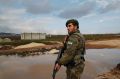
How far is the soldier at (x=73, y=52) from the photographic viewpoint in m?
5.88

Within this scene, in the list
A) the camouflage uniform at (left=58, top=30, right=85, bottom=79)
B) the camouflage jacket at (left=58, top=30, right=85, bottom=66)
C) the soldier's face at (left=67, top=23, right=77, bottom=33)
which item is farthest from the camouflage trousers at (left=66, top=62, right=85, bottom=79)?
the soldier's face at (left=67, top=23, right=77, bottom=33)

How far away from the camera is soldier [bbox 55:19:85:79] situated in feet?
19.3

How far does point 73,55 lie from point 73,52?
0.22 ft

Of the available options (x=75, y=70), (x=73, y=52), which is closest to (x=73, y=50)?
(x=73, y=52)

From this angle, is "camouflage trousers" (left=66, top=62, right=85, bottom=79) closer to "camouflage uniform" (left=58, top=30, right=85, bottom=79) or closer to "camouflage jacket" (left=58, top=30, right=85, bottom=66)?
"camouflage uniform" (left=58, top=30, right=85, bottom=79)

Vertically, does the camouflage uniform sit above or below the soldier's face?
below

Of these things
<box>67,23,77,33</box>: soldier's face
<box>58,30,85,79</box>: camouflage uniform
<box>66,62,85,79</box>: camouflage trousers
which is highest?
<box>67,23,77,33</box>: soldier's face

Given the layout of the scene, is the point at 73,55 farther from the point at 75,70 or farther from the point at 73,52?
the point at 75,70

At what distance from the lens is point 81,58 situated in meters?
6.03

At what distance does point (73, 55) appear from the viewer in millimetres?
5902

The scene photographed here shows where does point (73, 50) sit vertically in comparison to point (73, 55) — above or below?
above

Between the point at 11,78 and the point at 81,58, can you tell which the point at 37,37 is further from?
the point at 81,58

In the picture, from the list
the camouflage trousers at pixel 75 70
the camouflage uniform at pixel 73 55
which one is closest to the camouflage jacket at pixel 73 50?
the camouflage uniform at pixel 73 55

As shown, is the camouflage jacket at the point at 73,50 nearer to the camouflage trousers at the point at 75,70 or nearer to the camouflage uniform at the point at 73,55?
the camouflage uniform at the point at 73,55
